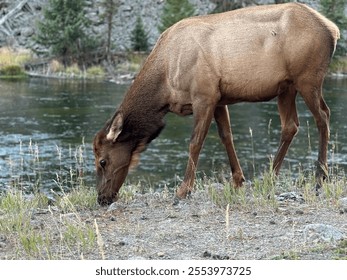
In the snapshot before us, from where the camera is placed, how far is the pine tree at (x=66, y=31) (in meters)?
51.5

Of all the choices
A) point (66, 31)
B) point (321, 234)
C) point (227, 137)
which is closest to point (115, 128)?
point (227, 137)

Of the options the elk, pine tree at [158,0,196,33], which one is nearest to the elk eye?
the elk

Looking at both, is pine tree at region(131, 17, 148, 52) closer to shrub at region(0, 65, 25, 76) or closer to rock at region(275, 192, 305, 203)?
shrub at region(0, 65, 25, 76)

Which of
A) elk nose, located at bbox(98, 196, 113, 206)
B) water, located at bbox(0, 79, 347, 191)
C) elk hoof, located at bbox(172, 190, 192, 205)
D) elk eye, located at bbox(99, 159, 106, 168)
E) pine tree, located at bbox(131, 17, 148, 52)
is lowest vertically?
pine tree, located at bbox(131, 17, 148, 52)

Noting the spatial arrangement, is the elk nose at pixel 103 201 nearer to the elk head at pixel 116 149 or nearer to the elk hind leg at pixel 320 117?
the elk head at pixel 116 149

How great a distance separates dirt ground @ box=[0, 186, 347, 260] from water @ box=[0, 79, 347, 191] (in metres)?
3.65

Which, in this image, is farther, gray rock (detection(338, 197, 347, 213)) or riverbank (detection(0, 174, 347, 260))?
gray rock (detection(338, 197, 347, 213))

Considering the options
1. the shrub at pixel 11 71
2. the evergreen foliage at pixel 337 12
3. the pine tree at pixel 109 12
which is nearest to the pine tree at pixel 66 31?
the pine tree at pixel 109 12

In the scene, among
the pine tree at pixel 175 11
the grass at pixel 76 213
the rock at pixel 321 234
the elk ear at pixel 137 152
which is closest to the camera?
the rock at pixel 321 234

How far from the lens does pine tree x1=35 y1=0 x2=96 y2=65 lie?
2029 inches

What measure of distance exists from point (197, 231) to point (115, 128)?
7.49 ft

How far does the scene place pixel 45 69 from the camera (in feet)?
155

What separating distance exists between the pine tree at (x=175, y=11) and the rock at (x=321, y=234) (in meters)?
46.5
